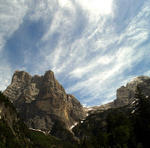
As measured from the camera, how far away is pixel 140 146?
5653 cm

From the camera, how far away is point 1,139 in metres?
81.1

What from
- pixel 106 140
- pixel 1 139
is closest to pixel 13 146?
pixel 1 139

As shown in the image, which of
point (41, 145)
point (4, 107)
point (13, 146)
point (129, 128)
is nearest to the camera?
point (129, 128)

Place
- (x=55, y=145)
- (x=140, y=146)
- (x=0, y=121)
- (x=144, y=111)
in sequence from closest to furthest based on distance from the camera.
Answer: (x=140, y=146) → (x=144, y=111) → (x=0, y=121) → (x=55, y=145)

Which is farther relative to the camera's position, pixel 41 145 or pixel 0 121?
pixel 41 145

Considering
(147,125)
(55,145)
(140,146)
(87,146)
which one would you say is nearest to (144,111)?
(147,125)

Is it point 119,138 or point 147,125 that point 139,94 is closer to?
point 147,125

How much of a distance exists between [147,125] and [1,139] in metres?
67.7

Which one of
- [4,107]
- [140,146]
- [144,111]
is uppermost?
[4,107]

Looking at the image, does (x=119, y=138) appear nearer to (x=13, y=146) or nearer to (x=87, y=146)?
(x=87, y=146)

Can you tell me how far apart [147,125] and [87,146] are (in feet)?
147

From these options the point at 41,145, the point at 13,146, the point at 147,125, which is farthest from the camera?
the point at 41,145

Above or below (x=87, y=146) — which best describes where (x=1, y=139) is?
above

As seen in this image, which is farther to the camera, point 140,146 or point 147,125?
point 147,125
